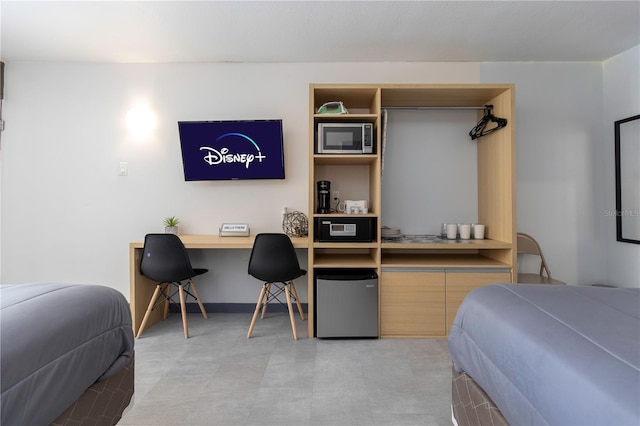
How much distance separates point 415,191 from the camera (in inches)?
138

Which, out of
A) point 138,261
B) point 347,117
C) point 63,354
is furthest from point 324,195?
point 63,354

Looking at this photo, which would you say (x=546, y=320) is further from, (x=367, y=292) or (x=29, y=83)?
(x=29, y=83)

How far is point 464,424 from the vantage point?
150 cm

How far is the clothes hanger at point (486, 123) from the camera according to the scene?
292 centimetres

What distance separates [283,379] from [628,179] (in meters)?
3.52

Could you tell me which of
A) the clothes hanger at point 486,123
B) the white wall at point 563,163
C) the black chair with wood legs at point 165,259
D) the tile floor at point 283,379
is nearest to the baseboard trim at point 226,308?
the tile floor at point 283,379

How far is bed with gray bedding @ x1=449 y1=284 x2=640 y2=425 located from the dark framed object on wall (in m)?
2.38

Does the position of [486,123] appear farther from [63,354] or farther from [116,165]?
[116,165]

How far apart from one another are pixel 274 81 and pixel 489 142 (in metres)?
2.19

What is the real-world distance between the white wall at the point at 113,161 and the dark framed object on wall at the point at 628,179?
3.00 meters

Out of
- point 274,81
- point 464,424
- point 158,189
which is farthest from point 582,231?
point 158,189

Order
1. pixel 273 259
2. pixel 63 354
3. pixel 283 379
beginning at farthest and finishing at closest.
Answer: pixel 273 259 < pixel 283 379 < pixel 63 354

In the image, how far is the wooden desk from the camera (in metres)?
2.98

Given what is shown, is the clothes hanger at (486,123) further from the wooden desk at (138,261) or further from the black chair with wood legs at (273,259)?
the black chair with wood legs at (273,259)
